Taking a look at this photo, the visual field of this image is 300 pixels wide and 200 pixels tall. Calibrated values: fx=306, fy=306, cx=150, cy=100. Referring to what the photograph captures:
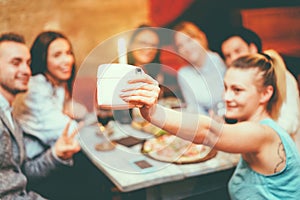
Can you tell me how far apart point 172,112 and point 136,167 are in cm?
52

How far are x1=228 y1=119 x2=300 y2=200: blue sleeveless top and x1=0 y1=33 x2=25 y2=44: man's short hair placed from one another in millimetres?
1141

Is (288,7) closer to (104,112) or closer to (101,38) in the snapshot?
(101,38)

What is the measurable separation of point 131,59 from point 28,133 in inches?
24.5

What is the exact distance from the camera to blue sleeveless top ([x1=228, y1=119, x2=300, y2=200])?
1.28 metres

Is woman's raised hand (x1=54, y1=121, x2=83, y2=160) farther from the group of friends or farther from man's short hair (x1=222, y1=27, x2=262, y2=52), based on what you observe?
man's short hair (x1=222, y1=27, x2=262, y2=52)

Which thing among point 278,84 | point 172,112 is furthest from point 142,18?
point 172,112

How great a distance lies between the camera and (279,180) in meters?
1.30

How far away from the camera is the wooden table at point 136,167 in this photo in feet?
4.44

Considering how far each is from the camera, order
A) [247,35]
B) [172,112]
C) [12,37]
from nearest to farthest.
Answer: [172,112] → [12,37] → [247,35]

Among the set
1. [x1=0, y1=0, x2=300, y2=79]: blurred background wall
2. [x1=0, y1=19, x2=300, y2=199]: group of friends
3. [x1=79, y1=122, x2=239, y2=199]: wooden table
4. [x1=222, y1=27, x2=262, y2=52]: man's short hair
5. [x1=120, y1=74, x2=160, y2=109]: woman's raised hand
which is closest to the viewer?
[x1=120, y1=74, x2=160, y2=109]: woman's raised hand

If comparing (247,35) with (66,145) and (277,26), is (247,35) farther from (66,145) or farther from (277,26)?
(66,145)

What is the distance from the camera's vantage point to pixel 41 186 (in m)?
1.45

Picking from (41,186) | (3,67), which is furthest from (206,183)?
(3,67)

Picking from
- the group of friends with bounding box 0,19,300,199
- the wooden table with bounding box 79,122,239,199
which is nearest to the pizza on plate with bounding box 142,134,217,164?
the wooden table with bounding box 79,122,239,199
